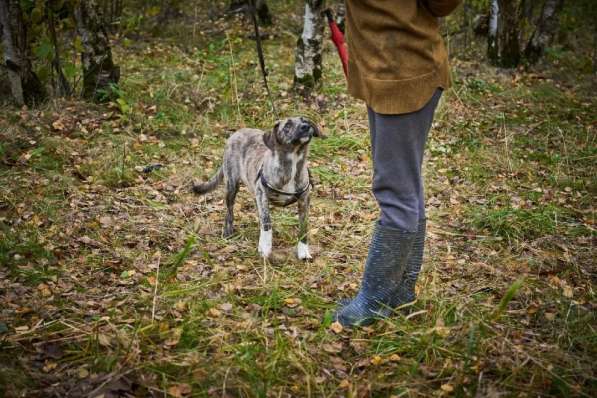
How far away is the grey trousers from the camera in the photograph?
2844mm

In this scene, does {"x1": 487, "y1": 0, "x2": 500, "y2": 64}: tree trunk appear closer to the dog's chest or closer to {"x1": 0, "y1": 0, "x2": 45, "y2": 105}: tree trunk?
the dog's chest

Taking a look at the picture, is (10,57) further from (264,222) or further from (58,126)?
(264,222)

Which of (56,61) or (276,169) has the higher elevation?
(56,61)

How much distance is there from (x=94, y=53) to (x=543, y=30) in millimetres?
8534

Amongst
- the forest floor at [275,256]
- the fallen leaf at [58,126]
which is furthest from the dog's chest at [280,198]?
the fallen leaf at [58,126]

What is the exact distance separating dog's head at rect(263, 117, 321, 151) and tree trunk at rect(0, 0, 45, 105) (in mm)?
4479

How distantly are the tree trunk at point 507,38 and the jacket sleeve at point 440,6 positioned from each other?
847cm

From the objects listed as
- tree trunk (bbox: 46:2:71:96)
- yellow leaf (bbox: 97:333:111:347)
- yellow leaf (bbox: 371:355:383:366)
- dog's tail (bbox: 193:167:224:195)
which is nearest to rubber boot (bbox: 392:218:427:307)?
yellow leaf (bbox: 371:355:383:366)

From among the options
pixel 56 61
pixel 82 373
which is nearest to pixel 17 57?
pixel 56 61

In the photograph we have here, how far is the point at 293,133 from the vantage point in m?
4.19

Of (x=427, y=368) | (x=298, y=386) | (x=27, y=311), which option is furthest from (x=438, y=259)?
(x=27, y=311)

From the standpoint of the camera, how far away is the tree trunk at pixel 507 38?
33.6 ft

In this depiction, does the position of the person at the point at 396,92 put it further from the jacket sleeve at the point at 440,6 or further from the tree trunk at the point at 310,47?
the tree trunk at the point at 310,47

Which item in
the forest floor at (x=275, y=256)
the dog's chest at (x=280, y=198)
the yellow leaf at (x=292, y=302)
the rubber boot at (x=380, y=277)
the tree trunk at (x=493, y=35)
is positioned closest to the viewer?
the forest floor at (x=275, y=256)
